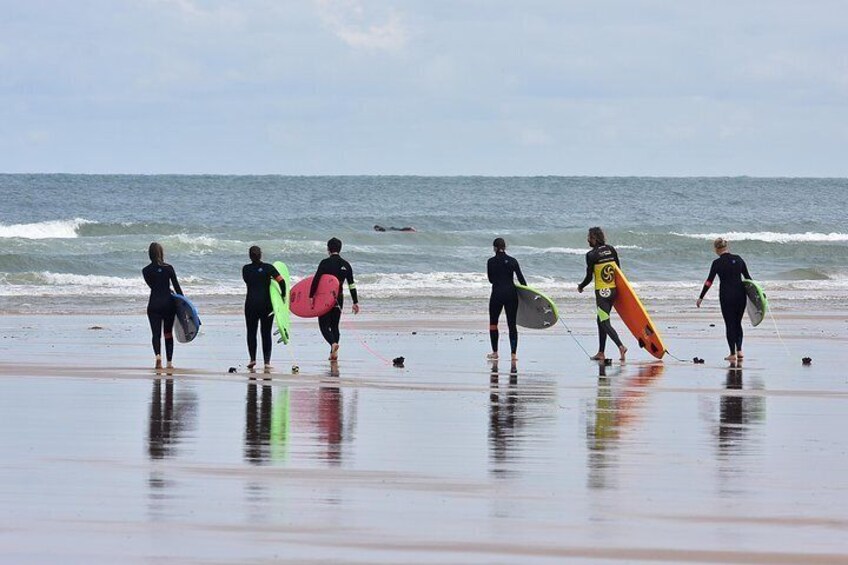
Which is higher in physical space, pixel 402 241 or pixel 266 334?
pixel 402 241

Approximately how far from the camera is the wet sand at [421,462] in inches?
274

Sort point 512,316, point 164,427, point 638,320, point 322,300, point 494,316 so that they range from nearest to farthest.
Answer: point 164,427
point 322,300
point 512,316
point 494,316
point 638,320

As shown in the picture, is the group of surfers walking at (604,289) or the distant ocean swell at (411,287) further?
the distant ocean swell at (411,287)

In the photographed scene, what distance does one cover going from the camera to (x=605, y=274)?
53.3 ft

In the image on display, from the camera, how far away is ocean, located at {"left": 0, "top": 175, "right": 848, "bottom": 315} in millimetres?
30109

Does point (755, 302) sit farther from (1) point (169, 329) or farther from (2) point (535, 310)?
(1) point (169, 329)

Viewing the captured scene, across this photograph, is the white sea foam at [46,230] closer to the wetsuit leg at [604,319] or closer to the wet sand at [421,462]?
the wet sand at [421,462]

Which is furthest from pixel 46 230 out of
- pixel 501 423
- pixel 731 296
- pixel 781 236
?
pixel 501 423

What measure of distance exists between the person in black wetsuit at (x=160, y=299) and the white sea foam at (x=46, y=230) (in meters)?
38.3

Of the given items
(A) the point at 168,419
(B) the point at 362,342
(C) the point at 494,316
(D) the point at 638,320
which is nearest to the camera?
(A) the point at 168,419

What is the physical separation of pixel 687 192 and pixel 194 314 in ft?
307

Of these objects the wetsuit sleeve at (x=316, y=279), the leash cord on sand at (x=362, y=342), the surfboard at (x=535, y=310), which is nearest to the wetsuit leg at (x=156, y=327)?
the wetsuit sleeve at (x=316, y=279)

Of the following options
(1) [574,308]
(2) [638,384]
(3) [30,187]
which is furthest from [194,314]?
(3) [30,187]

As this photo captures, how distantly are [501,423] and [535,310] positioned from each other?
6.37m
